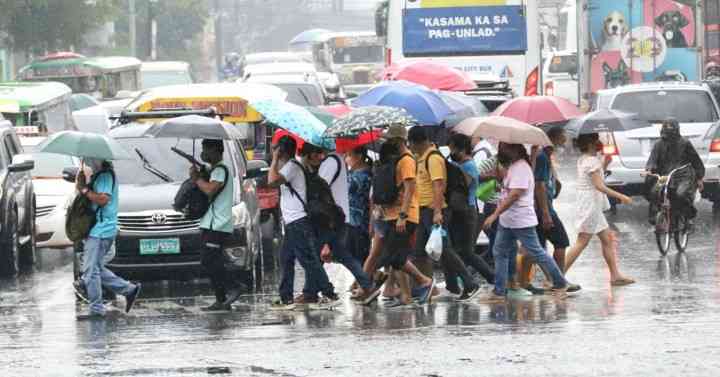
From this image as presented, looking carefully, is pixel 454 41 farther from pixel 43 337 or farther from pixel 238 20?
pixel 238 20

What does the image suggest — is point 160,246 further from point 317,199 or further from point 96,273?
point 317,199

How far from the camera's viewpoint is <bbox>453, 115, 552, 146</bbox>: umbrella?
47.0ft

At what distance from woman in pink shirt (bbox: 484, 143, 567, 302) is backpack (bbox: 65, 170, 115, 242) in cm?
341

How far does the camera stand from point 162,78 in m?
45.5

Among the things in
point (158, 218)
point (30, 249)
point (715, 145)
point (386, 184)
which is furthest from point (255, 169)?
point (715, 145)

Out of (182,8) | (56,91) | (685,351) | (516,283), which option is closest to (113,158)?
(516,283)

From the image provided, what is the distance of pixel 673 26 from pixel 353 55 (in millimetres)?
24933

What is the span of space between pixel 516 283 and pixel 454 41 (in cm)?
1369

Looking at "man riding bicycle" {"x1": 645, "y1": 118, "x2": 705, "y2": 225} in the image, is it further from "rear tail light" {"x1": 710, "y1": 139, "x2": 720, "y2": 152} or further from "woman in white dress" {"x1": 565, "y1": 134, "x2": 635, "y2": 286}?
"rear tail light" {"x1": 710, "y1": 139, "x2": 720, "y2": 152}

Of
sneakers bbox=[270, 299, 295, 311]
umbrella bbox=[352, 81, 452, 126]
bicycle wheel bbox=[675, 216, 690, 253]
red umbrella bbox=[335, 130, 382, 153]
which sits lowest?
sneakers bbox=[270, 299, 295, 311]

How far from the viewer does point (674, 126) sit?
18.4 meters

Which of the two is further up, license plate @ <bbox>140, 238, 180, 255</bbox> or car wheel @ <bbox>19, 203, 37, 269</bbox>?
license plate @ <bbox>140, 238, 180, 255</bbox>

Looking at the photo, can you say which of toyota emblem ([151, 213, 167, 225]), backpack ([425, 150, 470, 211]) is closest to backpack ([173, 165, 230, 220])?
toyota emblem ([151, 213, 167, 225])

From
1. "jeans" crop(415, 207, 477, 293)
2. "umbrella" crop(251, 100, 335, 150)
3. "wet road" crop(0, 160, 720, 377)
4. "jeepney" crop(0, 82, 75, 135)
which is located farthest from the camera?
"jeepney" crop(0, 82, 75, 135)
